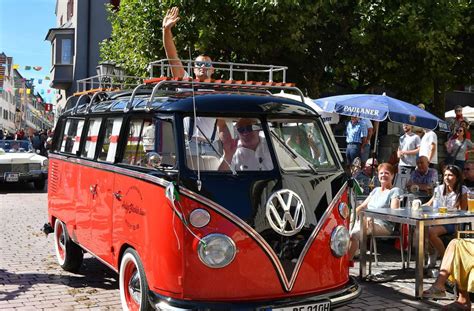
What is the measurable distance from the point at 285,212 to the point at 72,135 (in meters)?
3.79

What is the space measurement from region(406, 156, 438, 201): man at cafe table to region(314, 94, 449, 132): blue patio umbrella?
670 millimetres

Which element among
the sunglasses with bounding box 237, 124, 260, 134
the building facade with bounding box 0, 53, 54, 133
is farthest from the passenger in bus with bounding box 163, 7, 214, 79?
the building facade with bounding box 0, 53, 54, 133

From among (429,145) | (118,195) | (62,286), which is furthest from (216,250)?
(429,145)

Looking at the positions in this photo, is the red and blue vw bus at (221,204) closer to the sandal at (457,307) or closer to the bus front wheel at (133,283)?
the bus front wheel at (133,283)

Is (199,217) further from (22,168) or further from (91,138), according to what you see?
(22,168)

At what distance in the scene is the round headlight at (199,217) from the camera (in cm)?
404

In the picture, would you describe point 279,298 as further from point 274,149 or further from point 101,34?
point 101,34

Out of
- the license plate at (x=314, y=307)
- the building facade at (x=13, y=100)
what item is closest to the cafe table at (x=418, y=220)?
the license plate at (x=314, y=307)

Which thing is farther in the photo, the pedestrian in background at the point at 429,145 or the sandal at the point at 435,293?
the pedestrian in background at the point at 429,145

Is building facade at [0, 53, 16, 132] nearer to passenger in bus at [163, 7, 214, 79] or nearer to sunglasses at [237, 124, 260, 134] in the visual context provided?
passenger in bus at [163, 7, 214, 79]

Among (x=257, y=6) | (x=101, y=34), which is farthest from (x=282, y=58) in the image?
(x=101, y=34)

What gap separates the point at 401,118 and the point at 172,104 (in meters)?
5.47

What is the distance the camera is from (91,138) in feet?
20.1

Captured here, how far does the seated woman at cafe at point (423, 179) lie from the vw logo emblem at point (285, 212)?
4878mm
